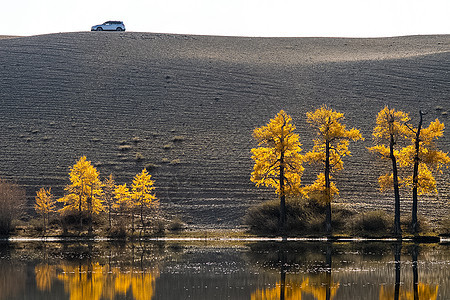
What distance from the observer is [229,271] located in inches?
1228

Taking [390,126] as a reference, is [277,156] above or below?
below

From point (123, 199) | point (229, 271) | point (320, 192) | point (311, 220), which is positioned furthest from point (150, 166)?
point (229, 271)

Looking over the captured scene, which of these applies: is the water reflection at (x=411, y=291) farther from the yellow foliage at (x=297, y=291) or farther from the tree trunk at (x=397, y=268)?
the yellow foliage at (x=297, y=291)

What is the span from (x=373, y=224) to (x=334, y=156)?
5607mm

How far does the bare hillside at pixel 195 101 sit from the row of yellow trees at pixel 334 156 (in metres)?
5.60

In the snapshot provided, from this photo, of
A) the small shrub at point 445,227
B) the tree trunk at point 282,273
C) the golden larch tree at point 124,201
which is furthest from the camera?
the golden larch tree at point 124,201

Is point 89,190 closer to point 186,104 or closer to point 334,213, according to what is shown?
point 334,213

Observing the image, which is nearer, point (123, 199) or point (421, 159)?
point (421, 159)

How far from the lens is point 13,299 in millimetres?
26094

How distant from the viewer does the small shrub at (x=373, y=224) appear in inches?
1795

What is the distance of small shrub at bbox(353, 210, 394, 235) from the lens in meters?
45.6

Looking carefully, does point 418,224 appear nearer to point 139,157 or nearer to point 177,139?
point 139,157

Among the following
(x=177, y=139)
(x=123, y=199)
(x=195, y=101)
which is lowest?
(x=123, y=199)

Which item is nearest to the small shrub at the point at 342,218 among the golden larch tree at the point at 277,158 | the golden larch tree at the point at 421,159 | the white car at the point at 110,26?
the golden larch tree at the point at 277,158
